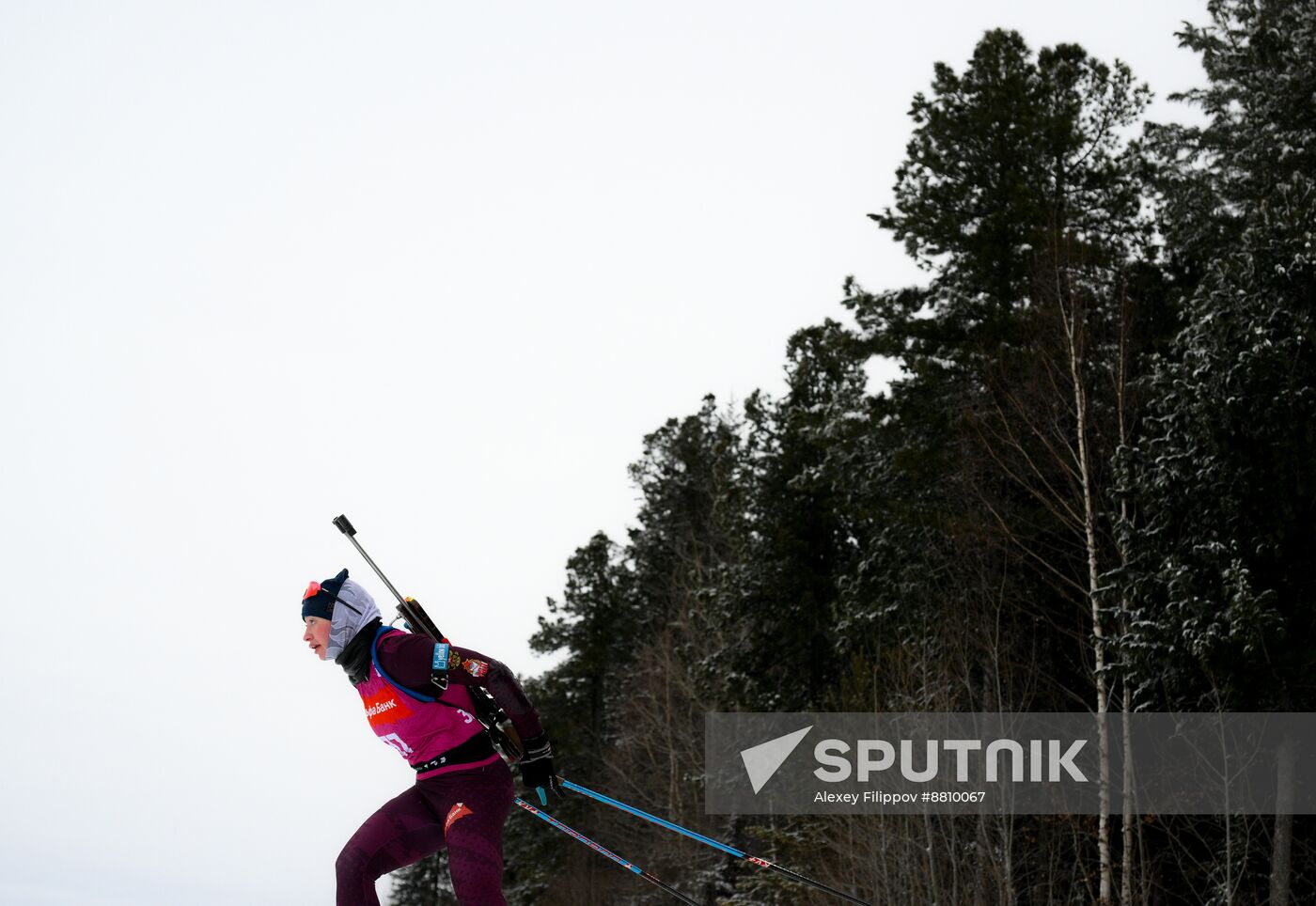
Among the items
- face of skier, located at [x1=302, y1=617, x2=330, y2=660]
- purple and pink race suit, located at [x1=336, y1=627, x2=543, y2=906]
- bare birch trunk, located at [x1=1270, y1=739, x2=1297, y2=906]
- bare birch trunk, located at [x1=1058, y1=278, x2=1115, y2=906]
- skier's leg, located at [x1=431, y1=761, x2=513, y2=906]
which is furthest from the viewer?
bare birch trunk, located at [x1=1058, y1=278, x2=1115, y2=906]

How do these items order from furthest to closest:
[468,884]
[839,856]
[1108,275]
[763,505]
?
1. [763,505]
2. [1108,275]
3. [839,856]
4. [468,884]

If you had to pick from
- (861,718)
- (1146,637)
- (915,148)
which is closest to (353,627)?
(1146,637)

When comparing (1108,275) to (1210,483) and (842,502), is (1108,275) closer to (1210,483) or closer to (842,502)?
(1210,483)

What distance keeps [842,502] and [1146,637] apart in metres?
9.65

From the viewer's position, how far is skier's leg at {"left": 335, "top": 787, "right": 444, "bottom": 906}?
5.56 metres

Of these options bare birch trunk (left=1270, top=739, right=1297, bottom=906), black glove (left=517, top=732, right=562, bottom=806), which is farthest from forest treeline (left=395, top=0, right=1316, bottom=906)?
black glove (left=517, top=732, right=562, bottom=806)

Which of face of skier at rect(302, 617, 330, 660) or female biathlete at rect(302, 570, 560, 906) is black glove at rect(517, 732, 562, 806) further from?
face of skier at rect(302, 617, 330, 660)

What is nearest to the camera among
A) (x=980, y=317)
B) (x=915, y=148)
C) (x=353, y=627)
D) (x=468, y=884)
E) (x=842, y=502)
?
(x=468, y=884)

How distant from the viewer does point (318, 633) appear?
570cm

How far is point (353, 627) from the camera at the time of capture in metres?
5.74

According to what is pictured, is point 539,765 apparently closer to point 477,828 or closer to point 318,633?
point 477,828

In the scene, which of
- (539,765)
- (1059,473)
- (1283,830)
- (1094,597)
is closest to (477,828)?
(539,765)

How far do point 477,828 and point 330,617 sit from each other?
1.13 metres

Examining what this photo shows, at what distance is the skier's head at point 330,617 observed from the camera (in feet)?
18.7
